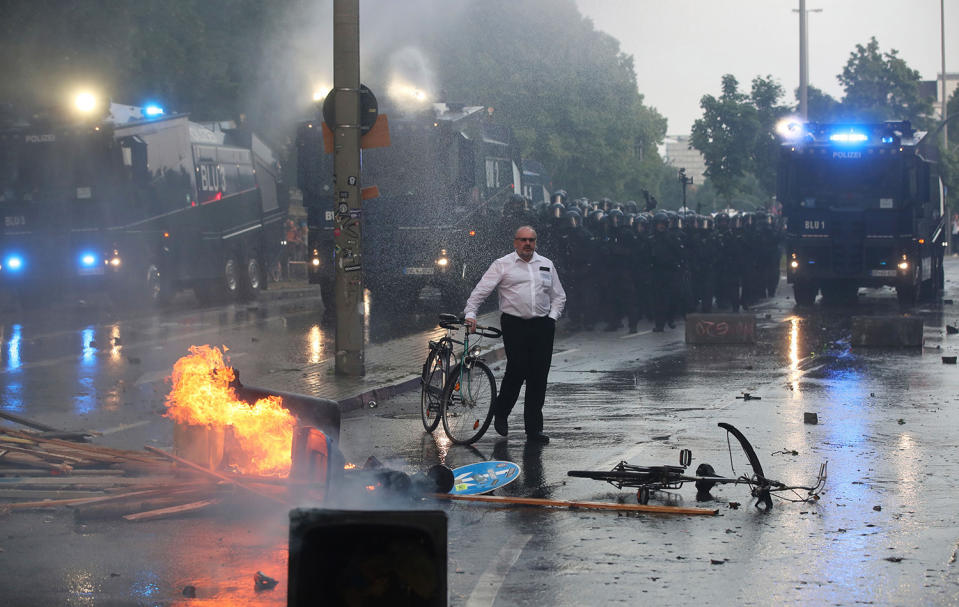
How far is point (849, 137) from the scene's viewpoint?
26031 millimetres

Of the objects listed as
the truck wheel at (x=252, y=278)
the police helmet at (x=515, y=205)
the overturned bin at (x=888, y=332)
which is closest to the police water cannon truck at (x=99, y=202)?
the truck wheel at (x=252, y=278)

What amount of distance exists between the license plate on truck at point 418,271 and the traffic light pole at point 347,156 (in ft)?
31.7

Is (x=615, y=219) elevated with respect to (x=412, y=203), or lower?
lower

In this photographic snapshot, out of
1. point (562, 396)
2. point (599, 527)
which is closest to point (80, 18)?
point (562, 396)

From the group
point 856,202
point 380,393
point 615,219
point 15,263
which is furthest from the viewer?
point 856,202

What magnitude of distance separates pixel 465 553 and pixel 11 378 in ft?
31.9

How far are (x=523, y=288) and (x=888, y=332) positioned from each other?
966cm

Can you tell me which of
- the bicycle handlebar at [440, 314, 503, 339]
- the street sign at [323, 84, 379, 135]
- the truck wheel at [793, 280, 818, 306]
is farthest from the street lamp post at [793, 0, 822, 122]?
the bicycle handlebar at [440, 314, 503, 339]

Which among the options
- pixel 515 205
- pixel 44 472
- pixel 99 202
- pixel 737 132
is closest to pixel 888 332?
pixel 515 205

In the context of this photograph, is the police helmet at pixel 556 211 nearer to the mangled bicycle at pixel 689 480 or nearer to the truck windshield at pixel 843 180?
the truck windshield at pixel 843 180

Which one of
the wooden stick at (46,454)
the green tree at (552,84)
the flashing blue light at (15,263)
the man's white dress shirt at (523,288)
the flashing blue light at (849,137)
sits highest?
the green tree at (552,84)

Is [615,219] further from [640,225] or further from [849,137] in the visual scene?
[849,137]

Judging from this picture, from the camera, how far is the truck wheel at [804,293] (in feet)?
89.0

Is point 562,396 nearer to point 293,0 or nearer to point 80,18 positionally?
point 80,18
